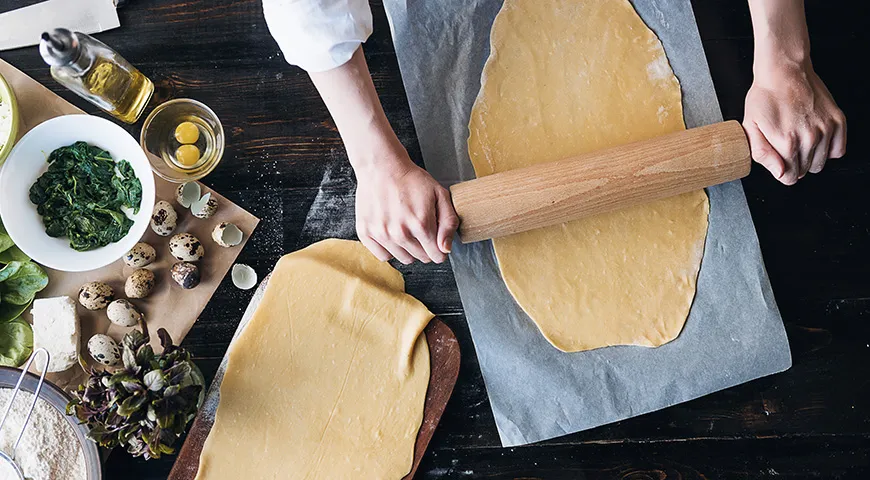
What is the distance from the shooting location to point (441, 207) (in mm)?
1316

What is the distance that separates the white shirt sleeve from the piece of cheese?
80 centimetres

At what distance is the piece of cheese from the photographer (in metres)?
1.42

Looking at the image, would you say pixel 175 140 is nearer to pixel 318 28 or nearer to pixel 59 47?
pixel 59 47

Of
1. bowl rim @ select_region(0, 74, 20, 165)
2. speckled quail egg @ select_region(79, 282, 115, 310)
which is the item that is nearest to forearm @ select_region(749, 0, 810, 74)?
speckled quail egg @ select_region(79, 282, 115, 310)

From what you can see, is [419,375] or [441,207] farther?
[419,375]

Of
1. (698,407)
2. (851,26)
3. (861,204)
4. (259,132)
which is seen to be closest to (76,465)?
(259,132)

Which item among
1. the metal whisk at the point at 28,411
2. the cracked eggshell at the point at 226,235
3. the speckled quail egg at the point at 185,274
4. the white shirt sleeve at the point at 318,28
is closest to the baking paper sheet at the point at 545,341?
the white shirt sleeve at the point at 318,28

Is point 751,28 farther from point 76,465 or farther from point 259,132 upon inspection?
point 76,465

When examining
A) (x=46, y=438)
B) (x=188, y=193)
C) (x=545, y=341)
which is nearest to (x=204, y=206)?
(x=188, y=193)

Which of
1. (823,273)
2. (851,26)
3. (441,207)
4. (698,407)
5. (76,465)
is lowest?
(698,407)

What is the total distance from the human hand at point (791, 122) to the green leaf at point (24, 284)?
1.63m

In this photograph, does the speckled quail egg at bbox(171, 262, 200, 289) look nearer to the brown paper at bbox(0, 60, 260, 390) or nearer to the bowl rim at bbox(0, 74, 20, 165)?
the brown paper at bbox(0, 60, 260, 390)

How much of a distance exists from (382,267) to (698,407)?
2.71 ft

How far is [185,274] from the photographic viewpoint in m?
1.46
